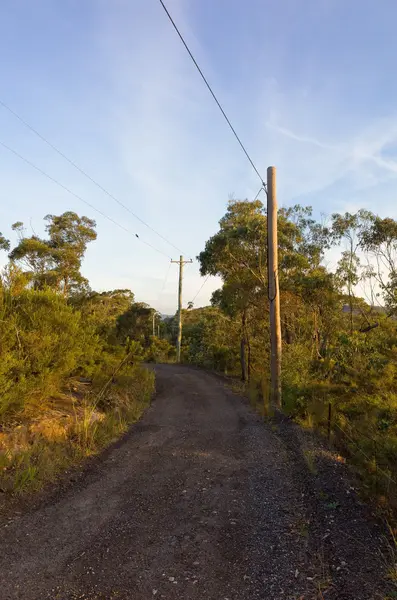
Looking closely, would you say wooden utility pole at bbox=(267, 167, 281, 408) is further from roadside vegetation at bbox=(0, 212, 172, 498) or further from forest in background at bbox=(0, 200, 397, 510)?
roadside vegetation at bbox=(0, 212, 172, 498)

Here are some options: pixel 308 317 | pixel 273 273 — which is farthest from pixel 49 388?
pixel 308 317

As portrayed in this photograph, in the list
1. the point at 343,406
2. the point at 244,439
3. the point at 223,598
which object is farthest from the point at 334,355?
the point at 223,598

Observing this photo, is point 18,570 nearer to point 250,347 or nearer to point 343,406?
→ point 343,406

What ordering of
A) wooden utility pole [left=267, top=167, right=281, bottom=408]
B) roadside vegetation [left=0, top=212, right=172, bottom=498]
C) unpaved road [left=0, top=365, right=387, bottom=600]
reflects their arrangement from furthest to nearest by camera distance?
1. wooden utility pole [left=267, top=167, right=281, bottom=408]
2. roadside vegetation [left=0, top=212, right=172, bottom=498]
3. unpaved road [left=0, top=365, right=387, bottom=600]

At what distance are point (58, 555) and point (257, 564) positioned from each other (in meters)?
1.90

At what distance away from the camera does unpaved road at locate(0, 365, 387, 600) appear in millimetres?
3166

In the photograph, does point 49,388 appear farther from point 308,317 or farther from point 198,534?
point 308,317

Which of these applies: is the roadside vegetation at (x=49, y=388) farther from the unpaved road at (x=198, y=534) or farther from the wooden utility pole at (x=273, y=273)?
the wooden utility pole at (x=273, y=273)

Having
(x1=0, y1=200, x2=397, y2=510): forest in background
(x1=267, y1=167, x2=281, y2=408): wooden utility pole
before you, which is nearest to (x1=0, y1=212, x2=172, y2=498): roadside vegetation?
(x1=0, y1=200, x2=397, y2=510): forest in background

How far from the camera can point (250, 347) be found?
63.8 feet

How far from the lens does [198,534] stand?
4.07 meters

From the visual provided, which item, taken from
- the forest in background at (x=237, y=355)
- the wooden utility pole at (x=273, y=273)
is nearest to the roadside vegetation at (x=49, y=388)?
the forest in background at (x=237, y=355)

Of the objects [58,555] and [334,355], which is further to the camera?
[334,355]

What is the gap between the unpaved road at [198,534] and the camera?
317 centimetres
